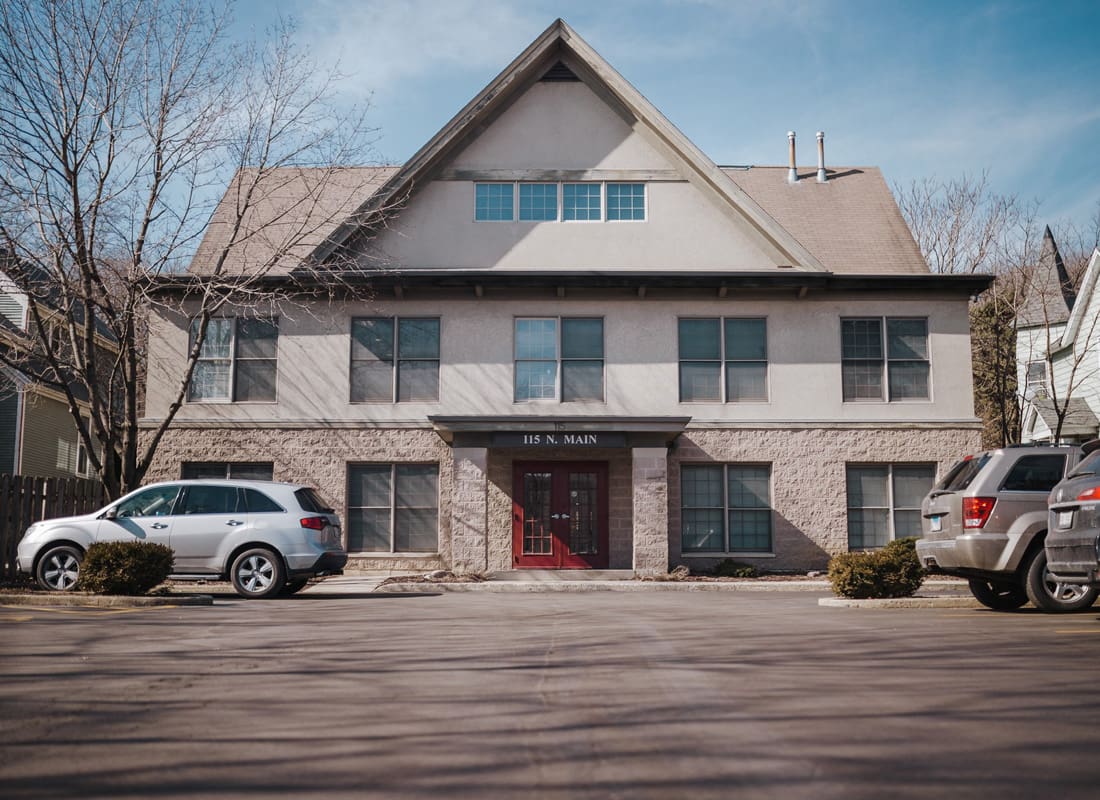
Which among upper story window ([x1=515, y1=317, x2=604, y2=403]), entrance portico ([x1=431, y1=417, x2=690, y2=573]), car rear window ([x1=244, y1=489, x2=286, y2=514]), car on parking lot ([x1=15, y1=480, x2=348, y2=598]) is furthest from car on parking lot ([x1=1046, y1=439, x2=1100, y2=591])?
upper story window ([x1=515, y1=317, x2=604, y2=403])

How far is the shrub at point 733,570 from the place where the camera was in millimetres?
22031

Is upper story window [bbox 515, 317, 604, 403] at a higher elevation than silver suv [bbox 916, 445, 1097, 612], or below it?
higher

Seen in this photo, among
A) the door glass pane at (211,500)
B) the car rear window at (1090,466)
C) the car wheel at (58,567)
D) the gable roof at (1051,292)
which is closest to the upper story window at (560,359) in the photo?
the door glass pane at (211,500)

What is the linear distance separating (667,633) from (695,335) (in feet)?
45.8

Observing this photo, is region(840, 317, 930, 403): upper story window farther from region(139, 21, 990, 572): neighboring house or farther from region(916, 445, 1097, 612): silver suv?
region(916, 445, 1097, 612): silver suv

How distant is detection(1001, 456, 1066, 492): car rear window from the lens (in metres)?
12.5

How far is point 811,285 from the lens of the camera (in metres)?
23.6

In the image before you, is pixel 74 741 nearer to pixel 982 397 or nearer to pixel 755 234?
pixel 755 234

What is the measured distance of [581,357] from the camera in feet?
78.0

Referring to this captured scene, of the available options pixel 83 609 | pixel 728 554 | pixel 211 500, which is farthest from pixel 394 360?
pixel 83 609

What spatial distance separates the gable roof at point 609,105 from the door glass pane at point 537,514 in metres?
6.71

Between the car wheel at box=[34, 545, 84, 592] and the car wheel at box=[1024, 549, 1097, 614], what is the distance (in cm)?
1299

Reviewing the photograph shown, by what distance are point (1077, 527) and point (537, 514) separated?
1425 cm

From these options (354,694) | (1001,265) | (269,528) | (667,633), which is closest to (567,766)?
(354,694)
